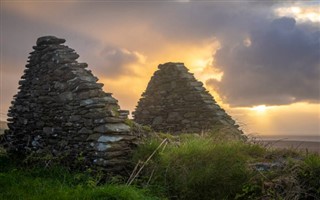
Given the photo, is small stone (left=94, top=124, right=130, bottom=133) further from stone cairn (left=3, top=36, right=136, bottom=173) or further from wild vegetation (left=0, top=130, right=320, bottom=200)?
wild vegetation (left=0, top=130, right=320, bottom=200)

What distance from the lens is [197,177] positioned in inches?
324

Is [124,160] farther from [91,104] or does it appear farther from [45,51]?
[45,51]

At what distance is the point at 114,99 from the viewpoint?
35.2 feet

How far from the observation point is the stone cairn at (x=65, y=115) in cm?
979

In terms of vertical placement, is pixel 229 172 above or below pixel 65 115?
below

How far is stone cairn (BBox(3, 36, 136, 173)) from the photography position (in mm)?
9789

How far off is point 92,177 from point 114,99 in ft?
7.12

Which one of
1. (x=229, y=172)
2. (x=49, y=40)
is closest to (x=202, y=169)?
(x=229, y=172)

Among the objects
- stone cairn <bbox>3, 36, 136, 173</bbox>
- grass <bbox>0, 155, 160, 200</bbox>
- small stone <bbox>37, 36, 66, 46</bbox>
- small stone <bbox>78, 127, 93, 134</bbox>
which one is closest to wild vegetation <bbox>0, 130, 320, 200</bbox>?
grass <bbox>0, 155, 160, 200</bbox>

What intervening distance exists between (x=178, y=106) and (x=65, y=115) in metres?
4.93

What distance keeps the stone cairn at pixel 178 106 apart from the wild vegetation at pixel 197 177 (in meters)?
4.32

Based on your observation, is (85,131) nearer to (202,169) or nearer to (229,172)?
(202,169)

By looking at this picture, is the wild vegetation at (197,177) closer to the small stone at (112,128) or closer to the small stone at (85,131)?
the small stone at (112,128)

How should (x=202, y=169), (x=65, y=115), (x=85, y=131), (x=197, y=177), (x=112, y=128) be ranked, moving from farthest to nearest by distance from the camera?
1. (x=65, y=115)
2. (x=85, y=131)
3. (x=112, y=128)
4. (x=202, y=169)
5. (x=197, y=177)
